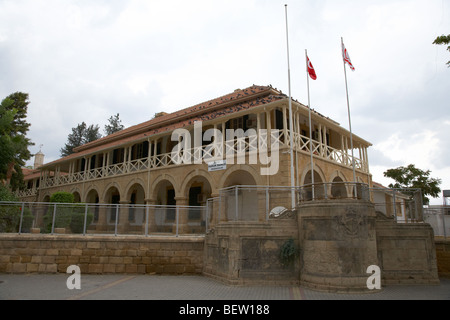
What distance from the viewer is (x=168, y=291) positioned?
8.84m

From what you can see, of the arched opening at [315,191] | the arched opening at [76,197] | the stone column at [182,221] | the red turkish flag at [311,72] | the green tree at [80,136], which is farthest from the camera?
the green tree at [80,136]

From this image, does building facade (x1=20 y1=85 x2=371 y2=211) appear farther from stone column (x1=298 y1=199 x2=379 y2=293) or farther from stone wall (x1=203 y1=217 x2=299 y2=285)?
stone column (x1=298 y1=199 x2=379 y2=293)

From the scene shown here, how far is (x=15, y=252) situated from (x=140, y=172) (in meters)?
9.75

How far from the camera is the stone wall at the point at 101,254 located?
11508mm

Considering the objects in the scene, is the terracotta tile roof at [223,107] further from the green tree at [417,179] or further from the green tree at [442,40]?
the green tree at [417,179]

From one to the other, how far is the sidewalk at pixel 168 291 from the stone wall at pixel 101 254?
0.85 metres

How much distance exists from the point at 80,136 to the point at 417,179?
1981 inches

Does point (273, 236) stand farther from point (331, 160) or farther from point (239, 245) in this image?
point (331, 160)

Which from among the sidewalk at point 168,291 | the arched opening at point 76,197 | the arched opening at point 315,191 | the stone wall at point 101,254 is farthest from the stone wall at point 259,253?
the arched opening at point 76,197

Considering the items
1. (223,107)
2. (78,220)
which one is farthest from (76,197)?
(78,220)

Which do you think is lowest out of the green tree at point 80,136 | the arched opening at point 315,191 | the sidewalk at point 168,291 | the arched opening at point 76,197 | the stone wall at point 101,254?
the sidewalk at point 168,291

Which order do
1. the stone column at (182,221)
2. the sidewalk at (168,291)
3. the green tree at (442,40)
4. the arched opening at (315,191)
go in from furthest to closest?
the stone column at (182,221), the green tree at (442,40), the arched opening at (315,191), the sidewalk at (168,291)

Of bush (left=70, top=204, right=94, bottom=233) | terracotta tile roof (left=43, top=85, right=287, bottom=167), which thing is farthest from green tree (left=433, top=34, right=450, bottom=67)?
bush (left=70, top=204, right=94, bottom=233)
